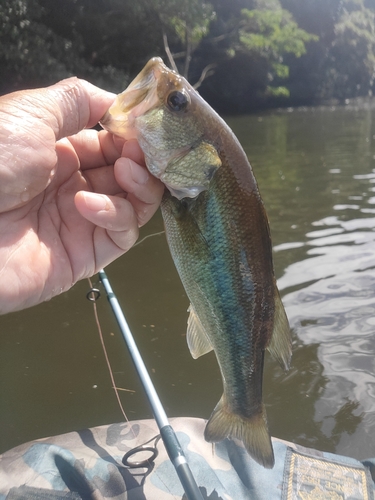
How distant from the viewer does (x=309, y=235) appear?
22.6 ft

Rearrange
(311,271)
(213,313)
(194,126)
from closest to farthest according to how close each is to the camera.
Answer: (194,126) < (213,313) < (311,271)

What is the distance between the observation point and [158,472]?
8.08 feet

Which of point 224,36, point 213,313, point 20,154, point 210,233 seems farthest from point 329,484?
point 224,36

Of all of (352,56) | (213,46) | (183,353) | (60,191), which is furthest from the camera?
(352,56)

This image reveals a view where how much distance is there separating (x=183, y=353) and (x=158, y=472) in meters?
1.95

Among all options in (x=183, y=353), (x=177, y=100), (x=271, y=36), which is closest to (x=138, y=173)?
(x=177, y=100)

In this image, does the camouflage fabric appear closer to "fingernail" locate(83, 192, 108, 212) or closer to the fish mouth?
"fingernail" locate(83, 192, 108, 212)

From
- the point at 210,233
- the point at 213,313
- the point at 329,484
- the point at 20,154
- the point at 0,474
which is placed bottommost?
the point at 329,484

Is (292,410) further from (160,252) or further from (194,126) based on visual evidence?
(160,252)

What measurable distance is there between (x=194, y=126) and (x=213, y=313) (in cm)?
77

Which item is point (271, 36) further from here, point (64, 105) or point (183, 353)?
point (64, 105)

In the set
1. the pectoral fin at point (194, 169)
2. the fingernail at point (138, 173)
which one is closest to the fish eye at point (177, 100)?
the pectoral fin at point (194, 169)

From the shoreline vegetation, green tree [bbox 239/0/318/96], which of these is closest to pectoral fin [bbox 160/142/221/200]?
the shoreline vegetation

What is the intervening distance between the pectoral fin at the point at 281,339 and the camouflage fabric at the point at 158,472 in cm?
90
